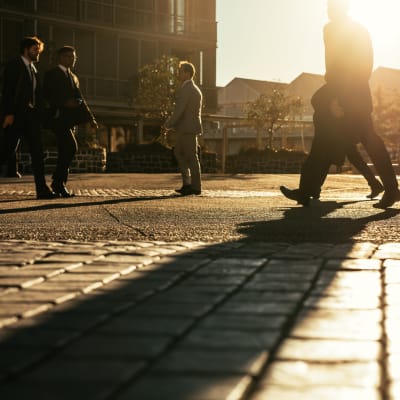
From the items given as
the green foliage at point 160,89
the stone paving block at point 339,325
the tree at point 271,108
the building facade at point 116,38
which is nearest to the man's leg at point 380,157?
the stone paving block at point 339,325

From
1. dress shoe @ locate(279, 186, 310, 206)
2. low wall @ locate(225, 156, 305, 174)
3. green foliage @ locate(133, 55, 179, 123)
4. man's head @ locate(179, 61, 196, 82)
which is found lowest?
low wall @ locate(225, 156, 305, 174)

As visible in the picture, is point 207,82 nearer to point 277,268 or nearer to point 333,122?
point 333,122

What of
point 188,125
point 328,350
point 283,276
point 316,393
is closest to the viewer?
point 316,393

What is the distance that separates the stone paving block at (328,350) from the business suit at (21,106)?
7493 millimetres

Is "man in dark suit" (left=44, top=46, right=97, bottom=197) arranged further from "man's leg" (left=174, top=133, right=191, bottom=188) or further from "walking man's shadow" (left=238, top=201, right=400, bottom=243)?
"walking man's shadow" (left=238, top=201, right=400, bottom=243)

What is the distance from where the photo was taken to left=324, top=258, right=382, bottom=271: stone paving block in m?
4.59

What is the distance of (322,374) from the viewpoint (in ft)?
8.31

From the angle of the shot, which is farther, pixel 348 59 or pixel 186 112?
pixel 186 112

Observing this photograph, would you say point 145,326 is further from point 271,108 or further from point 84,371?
point 271,108

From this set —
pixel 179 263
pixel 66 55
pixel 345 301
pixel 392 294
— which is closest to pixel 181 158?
pixel 66 55

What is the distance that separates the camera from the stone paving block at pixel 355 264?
459 centimetres

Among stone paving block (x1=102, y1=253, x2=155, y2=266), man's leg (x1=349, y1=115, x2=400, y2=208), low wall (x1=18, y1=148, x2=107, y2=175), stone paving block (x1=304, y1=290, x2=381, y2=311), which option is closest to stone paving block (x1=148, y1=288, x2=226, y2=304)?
stone paving block (x1=304, y1=290, x2=381, y2=311)

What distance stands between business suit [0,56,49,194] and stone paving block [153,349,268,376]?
7559 mm

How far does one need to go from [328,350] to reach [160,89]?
3155 cm
